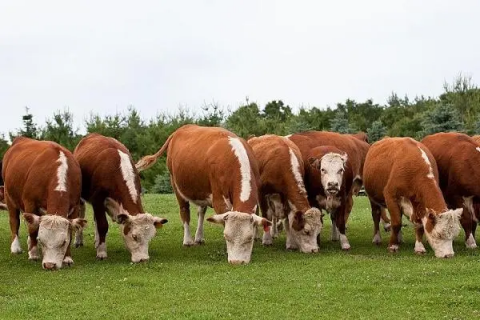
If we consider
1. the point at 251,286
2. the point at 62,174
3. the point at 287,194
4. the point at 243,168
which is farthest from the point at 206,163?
the point at 251,286

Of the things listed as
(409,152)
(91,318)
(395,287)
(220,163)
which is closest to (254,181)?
(220,163)

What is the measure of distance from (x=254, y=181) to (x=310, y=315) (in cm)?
471

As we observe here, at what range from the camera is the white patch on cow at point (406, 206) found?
14.0 meters

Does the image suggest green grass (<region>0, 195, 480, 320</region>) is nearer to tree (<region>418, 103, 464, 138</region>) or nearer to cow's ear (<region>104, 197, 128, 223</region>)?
cow's ear (<region>104, 197, 128, 223</region>)

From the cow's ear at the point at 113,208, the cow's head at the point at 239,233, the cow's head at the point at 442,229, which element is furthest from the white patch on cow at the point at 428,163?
the cow's ear at the point at 113,208

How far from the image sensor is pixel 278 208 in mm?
15375

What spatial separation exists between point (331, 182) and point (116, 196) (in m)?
4.14

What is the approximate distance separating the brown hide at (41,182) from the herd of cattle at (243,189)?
0.02m

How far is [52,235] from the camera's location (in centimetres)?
1271

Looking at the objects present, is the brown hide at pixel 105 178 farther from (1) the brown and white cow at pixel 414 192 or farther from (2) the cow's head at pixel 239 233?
(1) the brown and white cow at pixel 414 192

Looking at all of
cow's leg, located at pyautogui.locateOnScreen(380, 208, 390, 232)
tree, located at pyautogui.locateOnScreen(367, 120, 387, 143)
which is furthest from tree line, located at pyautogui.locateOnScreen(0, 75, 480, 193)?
cow's leg, located at pyautogui.locateOnScreen(380, 208, 390, 232)

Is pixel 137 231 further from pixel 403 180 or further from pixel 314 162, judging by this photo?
pixel 403 180

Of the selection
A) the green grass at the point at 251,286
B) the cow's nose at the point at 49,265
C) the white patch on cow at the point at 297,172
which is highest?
the white patch on cow at the point at 297,172

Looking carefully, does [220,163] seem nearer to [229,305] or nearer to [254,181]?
[254,181]
